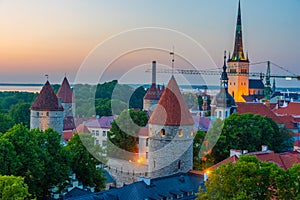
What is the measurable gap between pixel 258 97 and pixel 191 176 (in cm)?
6570

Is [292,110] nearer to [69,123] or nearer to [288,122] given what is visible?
[288,122]

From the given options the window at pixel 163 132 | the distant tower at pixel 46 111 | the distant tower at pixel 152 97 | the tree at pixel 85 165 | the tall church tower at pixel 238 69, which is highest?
the tall church tower at pixel 238 69

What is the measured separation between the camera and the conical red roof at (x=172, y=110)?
25938 mm

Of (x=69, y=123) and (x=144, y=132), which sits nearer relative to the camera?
(x=144, y=132)

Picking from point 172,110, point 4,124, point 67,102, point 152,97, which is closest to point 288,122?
point 152,97

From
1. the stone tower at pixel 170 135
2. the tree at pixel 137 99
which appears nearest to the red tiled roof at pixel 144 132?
the stone tower at pixel 170 135

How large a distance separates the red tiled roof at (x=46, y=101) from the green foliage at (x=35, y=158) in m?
11.7

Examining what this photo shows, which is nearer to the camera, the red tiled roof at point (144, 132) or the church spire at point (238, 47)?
the red tiled roof at point (144, 132)

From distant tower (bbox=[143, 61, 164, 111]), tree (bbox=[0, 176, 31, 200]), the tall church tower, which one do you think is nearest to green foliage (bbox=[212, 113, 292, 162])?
distant tower (bbox=[143, 61, 164, 111])

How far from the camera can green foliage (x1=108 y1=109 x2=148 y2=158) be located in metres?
35.7

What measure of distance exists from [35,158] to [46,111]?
14.4m

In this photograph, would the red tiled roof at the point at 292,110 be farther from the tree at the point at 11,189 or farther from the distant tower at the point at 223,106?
the tree at the point at 11,189

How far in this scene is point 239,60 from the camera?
91.7 meters

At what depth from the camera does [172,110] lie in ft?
85.3
